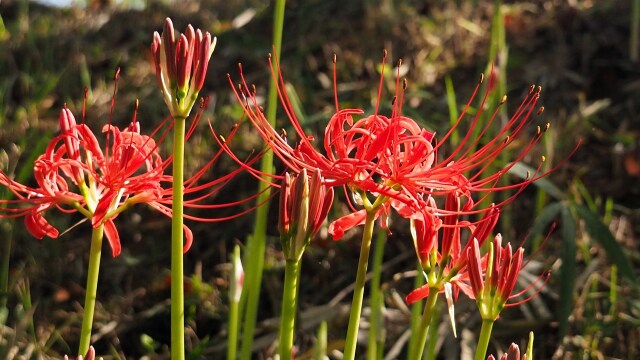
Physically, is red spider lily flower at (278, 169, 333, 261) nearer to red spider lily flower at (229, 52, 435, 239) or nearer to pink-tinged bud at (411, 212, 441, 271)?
red spider lily flower at (229, 52, 435, 239)

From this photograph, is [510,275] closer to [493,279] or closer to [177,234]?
[493,279]

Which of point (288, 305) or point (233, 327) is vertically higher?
point (288, 305)

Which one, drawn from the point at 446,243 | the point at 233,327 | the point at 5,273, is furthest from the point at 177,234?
the point at 5,273

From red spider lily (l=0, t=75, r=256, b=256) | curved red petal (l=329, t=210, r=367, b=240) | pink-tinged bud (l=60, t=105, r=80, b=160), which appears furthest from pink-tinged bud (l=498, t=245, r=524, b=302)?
pink-tinged bud (l=60, t=105, r=80, b=160)

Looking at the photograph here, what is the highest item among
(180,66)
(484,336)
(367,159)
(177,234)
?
(180,66)

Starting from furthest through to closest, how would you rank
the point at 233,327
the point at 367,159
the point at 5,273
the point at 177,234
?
the point at 5,273 < the point at 233,327 < the point at 367,159 < the point at 177,234

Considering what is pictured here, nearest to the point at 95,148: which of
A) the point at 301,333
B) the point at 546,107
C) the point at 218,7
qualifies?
the point at 301,333

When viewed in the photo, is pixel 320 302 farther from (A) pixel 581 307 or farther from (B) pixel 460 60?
(B) pixel 460 60
